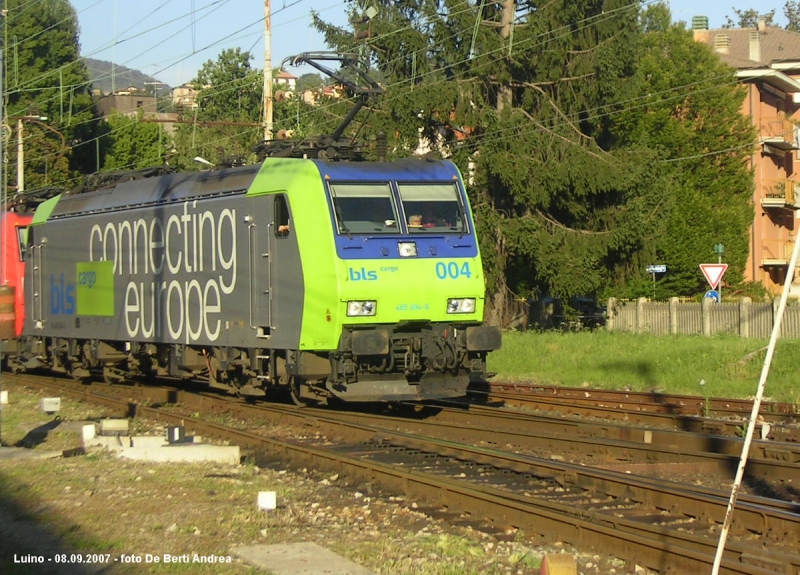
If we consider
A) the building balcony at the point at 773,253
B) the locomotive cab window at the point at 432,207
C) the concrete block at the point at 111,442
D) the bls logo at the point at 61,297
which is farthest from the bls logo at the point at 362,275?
the building balcony at the point at 773,253

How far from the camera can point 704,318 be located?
3350 cm

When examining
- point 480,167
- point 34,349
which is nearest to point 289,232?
point 34,349

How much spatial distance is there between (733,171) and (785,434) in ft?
133

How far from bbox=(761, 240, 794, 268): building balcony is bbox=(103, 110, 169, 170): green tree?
36.9 m

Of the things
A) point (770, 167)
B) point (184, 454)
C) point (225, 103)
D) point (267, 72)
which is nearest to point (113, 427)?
point (184, 454)

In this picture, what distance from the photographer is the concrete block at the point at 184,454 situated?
12.3 metres

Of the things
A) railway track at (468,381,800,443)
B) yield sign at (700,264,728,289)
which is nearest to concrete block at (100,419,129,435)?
railway track at (468,381,800,443)

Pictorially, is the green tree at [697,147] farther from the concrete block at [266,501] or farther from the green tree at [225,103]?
the concrete block at [266,501]

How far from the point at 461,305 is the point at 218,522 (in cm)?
680

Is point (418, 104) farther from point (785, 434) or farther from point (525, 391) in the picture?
point (785, 434)

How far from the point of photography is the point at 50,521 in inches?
354

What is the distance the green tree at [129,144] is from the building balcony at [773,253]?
36.9 metres

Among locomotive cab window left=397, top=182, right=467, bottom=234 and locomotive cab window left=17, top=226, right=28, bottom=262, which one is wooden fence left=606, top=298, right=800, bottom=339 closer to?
locomotive cab window left=397, top=182, right=467, bottom=234

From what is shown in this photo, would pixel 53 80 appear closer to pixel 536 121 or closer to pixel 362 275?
pixel 536 121
